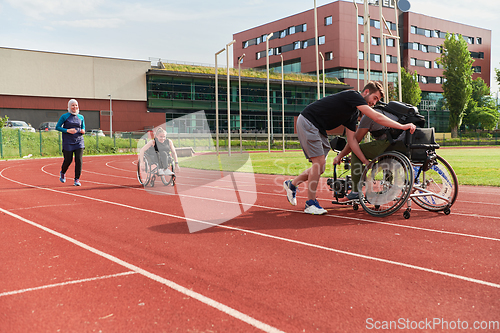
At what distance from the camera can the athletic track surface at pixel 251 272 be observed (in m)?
2.76

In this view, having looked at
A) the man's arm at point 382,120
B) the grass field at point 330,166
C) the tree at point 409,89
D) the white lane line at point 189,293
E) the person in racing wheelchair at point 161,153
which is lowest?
the white lane line at point 189,293

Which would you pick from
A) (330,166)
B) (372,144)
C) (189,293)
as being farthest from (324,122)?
(330,166)

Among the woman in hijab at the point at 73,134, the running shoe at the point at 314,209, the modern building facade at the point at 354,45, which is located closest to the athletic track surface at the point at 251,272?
the running shoe at the point at 314,209

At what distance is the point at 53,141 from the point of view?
3409cm

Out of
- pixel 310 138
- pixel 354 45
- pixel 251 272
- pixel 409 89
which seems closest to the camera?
pixel 251 272

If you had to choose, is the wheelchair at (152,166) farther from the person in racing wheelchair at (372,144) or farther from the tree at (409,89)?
the tree at (409,89)

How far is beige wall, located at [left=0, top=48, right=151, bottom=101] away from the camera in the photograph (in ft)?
171

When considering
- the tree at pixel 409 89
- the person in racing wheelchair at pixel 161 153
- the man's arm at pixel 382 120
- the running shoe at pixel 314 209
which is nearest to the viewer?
the man's arm at pixel 382 120

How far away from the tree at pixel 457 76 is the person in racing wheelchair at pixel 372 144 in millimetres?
64710

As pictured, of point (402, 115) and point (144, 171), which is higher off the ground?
point (402, 115)

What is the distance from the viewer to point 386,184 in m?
6.00

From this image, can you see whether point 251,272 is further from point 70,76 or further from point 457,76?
point 457,76

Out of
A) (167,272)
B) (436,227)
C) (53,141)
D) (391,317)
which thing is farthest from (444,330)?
(53,141)

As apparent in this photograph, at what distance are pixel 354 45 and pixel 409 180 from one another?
6589 centimetres
